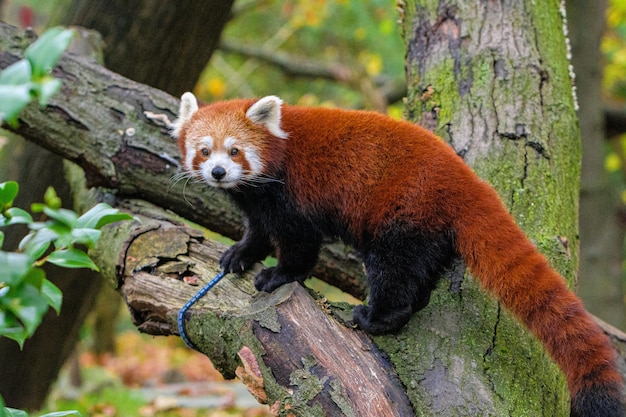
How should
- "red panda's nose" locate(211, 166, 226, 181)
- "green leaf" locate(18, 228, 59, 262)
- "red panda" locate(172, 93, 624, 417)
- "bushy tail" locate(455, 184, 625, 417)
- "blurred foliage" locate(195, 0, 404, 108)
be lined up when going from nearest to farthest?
"green leaf" locate(18, 228, 59, 262) → "bushy tail" locate(455, 184, 625, 417) → "red panda" locate(172, 93, 624, 417) → "red panda's nose" locate(211, 166, 226, 181) → "blurred foliage" locate(195, 0, 404, 108)

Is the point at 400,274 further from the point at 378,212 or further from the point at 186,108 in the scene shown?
the point at 186,108

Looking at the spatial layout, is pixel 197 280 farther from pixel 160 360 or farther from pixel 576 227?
pixel 160 360

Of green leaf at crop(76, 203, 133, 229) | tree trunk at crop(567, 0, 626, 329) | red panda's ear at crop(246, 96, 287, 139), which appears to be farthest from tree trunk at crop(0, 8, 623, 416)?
tree trunk at crop(567, 0, 626, 329)

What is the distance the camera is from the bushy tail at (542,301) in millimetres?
1872

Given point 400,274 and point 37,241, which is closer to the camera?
point 37,241

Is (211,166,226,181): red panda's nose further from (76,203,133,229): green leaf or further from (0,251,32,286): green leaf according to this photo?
(0,251,32,286): green leaf

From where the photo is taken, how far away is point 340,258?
134 inches

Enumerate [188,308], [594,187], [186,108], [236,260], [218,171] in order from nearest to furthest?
[188,308]
[218,171]
[236,260]
[186,108]
[594,187]

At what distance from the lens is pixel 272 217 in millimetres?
2713

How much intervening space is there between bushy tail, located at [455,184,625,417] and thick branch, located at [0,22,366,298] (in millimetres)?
1193

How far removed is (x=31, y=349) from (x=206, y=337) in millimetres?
2555

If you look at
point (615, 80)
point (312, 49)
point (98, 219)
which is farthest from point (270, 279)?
point (312, 49)

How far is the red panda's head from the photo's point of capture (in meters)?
2.64

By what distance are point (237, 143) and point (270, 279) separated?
1.95ft
